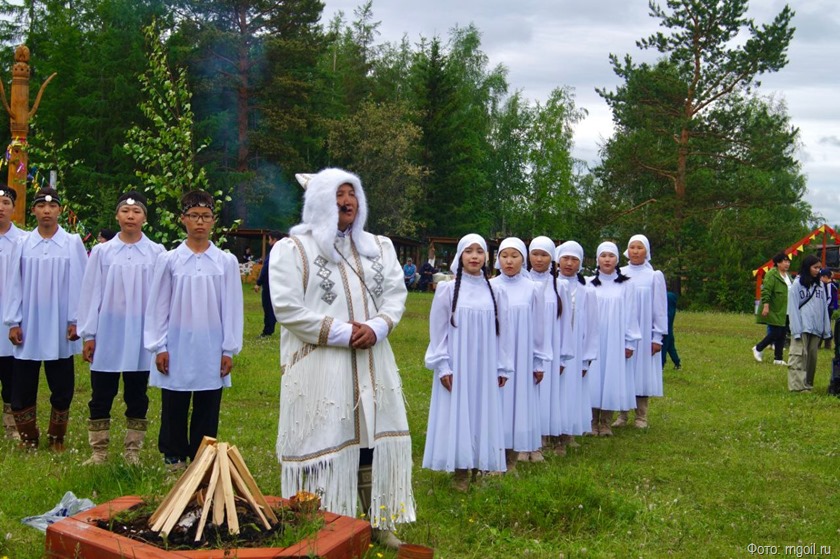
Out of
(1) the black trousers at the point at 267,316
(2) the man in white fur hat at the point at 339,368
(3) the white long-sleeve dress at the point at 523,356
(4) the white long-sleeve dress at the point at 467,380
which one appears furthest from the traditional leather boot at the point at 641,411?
(1) the black trousers at the point at 267,316

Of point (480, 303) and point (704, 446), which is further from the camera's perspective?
point (704, 446)

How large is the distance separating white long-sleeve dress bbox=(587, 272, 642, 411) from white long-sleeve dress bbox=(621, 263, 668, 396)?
125 mm

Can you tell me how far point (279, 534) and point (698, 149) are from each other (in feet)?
116

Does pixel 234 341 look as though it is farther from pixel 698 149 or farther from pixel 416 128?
pixel 416 128

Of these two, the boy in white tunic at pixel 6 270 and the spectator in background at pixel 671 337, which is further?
the spectator in background at pixel 671 337

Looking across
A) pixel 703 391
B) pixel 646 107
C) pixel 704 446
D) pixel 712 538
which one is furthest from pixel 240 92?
pixel 712 538

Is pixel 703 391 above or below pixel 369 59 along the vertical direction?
below

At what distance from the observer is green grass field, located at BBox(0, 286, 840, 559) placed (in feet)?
19.3

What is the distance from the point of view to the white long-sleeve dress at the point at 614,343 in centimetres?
987

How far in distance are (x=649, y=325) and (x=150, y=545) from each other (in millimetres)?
7533

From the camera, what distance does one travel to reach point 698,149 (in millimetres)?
36812

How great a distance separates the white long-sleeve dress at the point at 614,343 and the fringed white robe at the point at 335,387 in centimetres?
504

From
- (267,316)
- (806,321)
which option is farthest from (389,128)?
(806,321)

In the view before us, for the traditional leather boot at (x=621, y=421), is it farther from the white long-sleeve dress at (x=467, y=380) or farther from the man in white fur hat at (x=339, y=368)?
the man in white fur hat at (x=339, y=368)
